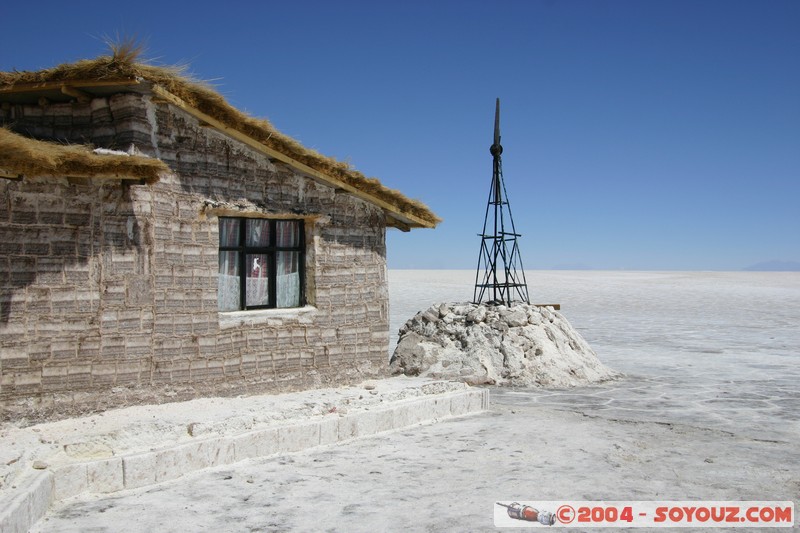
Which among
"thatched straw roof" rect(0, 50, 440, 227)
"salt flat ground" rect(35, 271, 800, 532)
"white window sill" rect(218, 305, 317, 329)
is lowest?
"salt flat ground" rect(35, 271, 800, 532)

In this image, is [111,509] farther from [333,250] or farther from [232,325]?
[333,250]

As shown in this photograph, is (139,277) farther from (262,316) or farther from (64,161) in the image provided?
(262,316)

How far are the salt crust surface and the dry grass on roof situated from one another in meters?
2.43

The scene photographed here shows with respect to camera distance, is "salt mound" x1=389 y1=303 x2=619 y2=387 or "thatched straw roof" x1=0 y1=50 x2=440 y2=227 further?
"salt mound" x1=389 y1=303 x2=619 y2=387

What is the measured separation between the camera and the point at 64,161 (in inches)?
260

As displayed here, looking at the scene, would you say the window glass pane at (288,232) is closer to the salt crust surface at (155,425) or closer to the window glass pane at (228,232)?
the window glass pane at (228,232)

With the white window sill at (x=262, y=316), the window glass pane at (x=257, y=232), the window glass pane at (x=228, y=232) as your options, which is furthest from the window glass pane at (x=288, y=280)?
the window glass pane at (x=228, y=232)

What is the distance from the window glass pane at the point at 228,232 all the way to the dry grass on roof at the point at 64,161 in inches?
47.9

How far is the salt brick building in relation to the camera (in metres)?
6.88

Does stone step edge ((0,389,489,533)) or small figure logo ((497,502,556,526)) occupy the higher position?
stone step edge ((0,389,489,533))

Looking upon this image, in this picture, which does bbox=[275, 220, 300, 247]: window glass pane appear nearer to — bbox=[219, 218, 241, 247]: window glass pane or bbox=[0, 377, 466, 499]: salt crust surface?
bbox=[219, 218, 241, 247]: window glass pane

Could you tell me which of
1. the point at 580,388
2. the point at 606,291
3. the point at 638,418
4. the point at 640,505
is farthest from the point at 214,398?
the point at 606,291

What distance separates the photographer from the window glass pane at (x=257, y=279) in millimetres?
8898

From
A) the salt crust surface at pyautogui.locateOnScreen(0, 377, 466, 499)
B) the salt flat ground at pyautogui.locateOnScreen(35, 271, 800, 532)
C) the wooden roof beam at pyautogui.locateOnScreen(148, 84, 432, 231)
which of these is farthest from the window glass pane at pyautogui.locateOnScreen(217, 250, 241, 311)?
the salt flat ground at pyautogui.locateOnScreen(35, 271, 800, 532)
